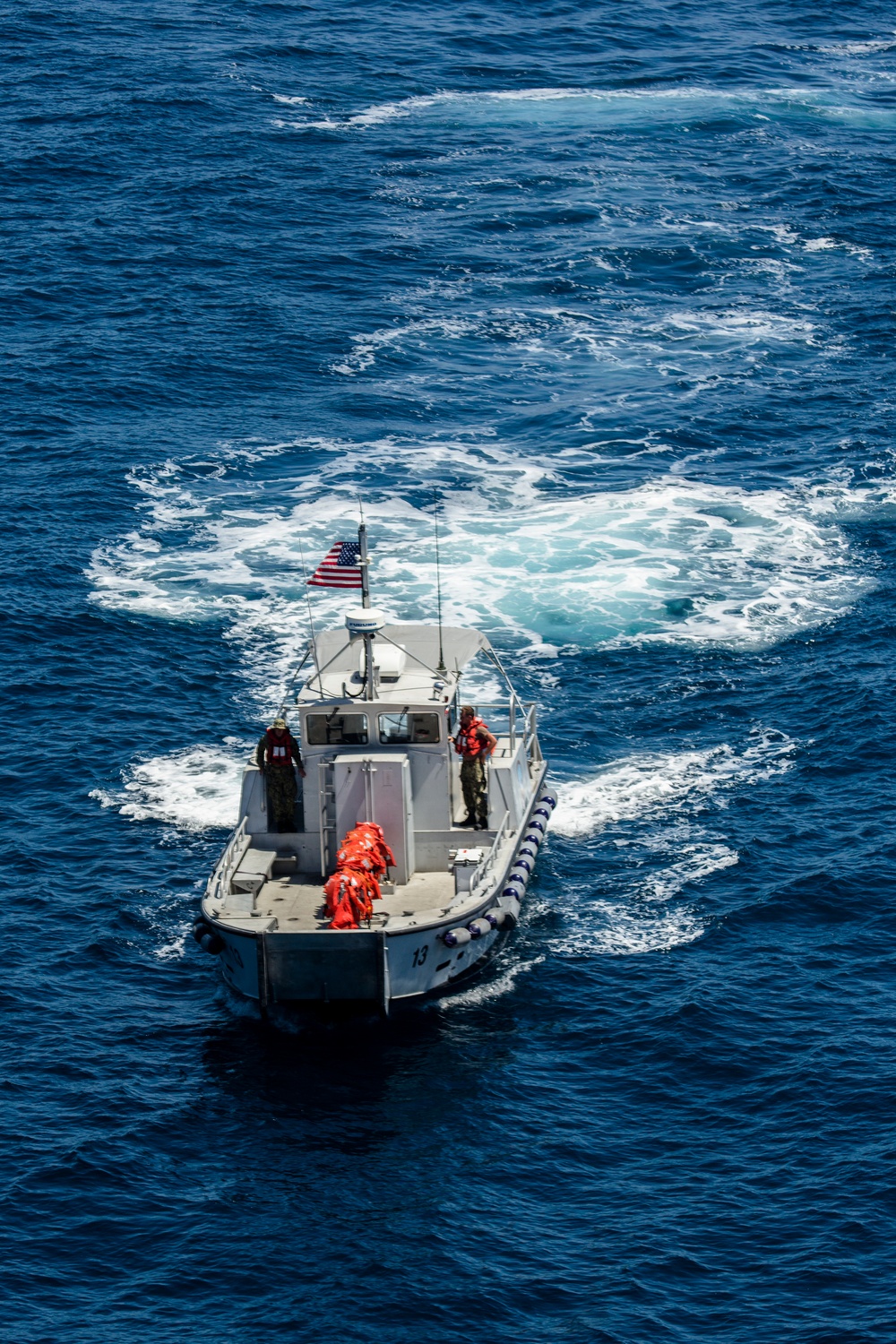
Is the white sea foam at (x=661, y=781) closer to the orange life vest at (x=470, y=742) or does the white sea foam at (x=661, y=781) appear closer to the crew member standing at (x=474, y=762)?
the crew member standing at (x=474, y=762)

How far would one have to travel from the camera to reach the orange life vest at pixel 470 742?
58725mm

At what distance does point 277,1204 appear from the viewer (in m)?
46.2

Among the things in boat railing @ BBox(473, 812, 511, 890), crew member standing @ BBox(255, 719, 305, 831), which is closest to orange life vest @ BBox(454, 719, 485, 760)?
boat railing @ BBox(473, 812, 511, 890)

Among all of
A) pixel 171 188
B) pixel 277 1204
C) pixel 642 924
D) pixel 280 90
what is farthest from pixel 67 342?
pixel 277 1204

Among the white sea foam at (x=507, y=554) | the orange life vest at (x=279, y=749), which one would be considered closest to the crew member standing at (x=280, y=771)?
the orange life vest at (x=279, y=749)

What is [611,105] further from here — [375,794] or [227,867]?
[227,867]

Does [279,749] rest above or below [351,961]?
above

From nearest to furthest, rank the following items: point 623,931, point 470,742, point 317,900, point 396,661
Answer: point 317,900, point 623,931, point 470,742, point 396,661

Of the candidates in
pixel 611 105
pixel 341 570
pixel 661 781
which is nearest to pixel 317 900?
pixel 341 570

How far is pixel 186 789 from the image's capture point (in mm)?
66562

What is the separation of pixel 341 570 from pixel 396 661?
366cm

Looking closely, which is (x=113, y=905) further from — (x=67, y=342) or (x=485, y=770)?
(x=67, y=342)

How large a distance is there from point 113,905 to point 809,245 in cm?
7102

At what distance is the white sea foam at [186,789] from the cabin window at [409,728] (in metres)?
9.42
